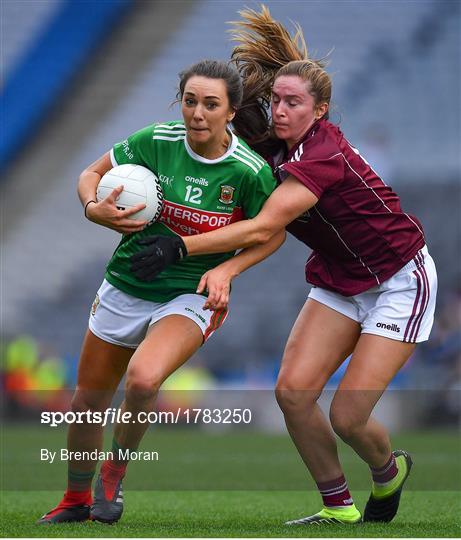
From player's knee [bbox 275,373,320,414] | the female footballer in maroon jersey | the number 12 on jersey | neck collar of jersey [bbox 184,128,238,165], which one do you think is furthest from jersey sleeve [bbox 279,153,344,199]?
player's knee [bbox 275,373,320,414]

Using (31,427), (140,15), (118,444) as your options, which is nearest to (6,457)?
(31,427)

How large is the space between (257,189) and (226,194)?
140 millimetres

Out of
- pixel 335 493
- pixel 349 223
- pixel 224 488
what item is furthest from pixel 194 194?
pixel 224 488

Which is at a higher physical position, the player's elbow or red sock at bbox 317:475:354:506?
the player's elbow

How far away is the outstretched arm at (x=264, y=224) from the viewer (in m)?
4.68

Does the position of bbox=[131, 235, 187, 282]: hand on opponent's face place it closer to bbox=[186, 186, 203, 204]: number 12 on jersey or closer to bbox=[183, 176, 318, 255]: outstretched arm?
→ bbox=[183, 176, 318, 255]: outstretched arm

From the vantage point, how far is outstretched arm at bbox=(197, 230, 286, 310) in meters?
4.64

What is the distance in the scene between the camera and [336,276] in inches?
204

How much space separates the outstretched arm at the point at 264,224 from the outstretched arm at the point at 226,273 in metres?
0.07

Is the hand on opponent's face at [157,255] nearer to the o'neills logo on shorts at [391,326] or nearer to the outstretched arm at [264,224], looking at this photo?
the outstretched arm at [264,224]

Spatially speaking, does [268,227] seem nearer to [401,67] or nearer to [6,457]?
[6,457]

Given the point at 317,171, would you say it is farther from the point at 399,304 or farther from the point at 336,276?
the point at 399,304

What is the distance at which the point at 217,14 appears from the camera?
16.7 meters

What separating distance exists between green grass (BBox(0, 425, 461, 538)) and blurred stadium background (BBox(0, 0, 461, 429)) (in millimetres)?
2986
